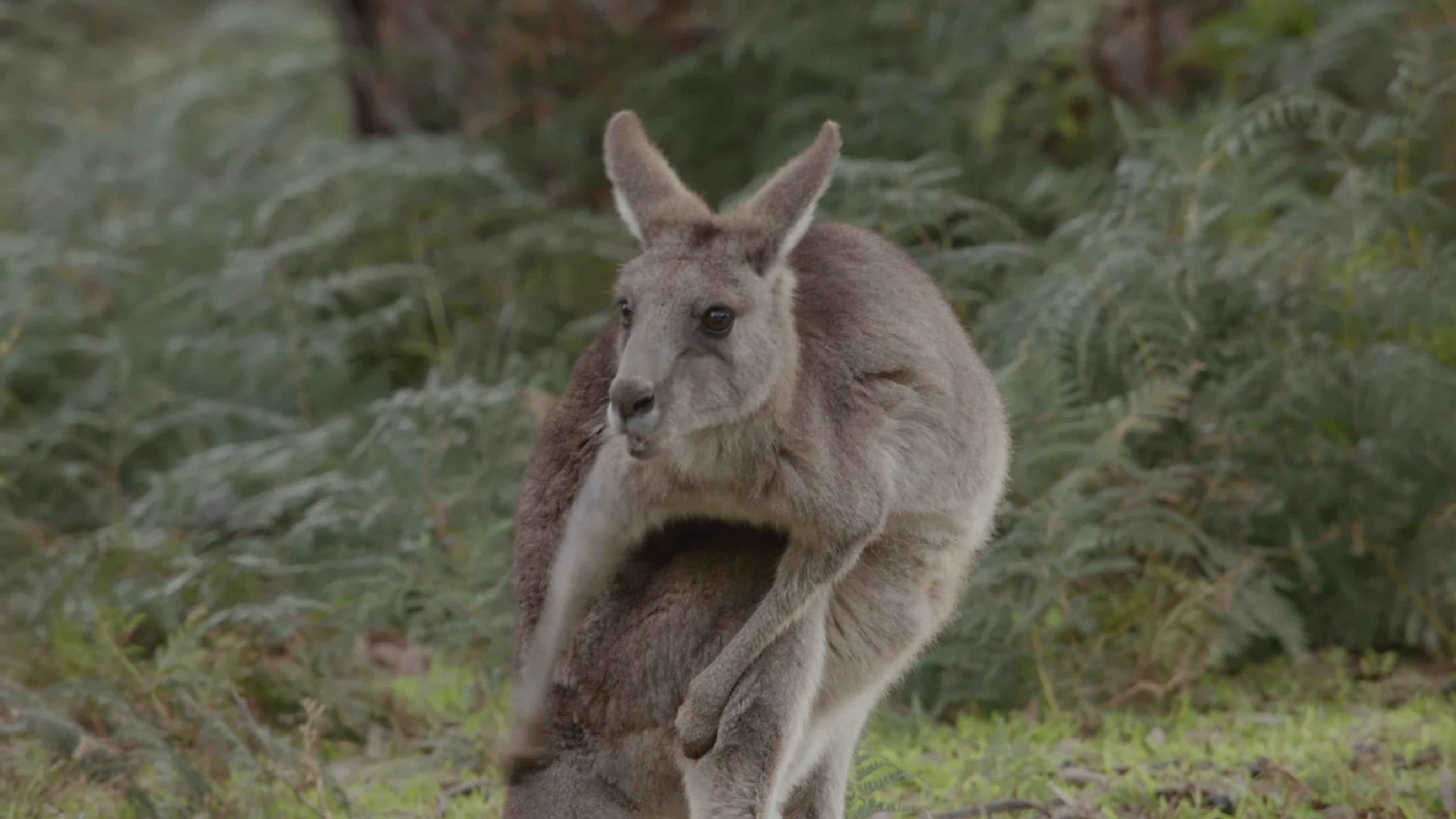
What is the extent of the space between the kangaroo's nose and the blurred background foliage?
2175 millimetres

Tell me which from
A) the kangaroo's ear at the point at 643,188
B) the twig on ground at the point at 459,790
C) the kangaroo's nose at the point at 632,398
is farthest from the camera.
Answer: the twig on ground at the point at 459,790

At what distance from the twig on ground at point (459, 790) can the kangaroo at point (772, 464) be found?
1255 mm

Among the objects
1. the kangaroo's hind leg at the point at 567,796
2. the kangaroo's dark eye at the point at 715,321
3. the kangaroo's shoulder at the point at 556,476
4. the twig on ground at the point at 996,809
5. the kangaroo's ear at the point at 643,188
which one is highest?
the kangaroo's ear at the point at 643,188

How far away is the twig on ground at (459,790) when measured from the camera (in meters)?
5.34

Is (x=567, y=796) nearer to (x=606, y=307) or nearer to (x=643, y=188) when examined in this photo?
(x=643, y=188)

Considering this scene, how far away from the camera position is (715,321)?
12.9ft

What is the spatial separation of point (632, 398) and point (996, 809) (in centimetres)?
202

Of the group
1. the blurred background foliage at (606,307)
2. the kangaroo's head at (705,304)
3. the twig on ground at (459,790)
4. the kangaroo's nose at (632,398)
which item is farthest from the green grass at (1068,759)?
the kangaroo's nose at (632,398)

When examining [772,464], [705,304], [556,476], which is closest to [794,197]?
[705,304]

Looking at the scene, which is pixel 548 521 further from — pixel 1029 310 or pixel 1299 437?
pixel 1299 437

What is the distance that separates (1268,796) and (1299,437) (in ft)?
6.55

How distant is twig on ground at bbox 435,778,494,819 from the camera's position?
5.34m

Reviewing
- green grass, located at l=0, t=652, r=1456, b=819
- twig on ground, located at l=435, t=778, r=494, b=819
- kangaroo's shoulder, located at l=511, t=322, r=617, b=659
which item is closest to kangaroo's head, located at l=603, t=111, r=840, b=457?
kangaroo's shoulder, located at l=511, t=322, r=617, b=659

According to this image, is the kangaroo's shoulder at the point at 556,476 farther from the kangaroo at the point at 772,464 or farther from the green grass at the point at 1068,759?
the green grass at the point at 1068,759
